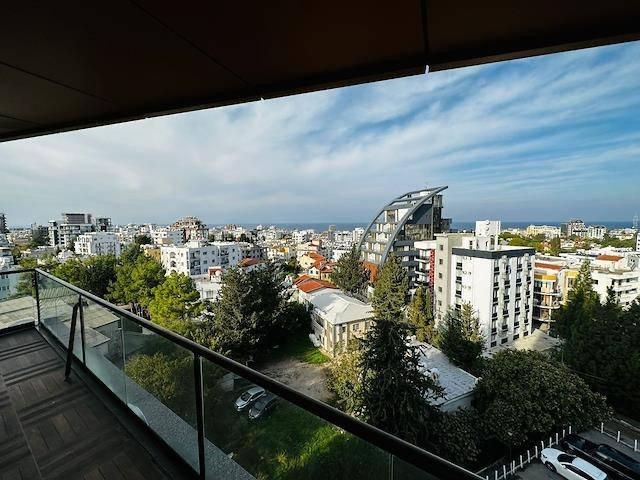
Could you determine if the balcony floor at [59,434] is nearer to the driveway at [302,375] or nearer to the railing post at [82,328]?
the railing post at [82,328]

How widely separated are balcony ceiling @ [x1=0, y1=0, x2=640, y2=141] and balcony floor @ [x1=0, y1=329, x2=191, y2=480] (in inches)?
74.3

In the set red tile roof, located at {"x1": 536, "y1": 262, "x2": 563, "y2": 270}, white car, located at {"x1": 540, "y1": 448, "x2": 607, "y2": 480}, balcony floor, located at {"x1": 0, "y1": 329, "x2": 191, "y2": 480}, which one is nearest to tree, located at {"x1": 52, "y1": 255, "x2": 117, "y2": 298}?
balcony floor, located at {"x1": 0, "y1": 329, "x2": 191, "y2": 480}

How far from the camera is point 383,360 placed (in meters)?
8.80

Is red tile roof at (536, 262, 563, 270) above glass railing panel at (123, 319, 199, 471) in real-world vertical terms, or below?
below

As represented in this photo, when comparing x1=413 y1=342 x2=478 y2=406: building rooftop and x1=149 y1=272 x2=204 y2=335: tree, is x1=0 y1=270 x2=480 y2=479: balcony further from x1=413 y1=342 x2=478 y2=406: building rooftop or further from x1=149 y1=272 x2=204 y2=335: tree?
x1=149 y1=272 x2=204 y2=335: tree

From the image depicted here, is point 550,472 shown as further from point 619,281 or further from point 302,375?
point 619,281

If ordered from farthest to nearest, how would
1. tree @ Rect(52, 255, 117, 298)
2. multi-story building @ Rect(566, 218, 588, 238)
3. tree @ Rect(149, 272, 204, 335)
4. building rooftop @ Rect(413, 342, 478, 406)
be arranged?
1. multi-story building @ Rect(566, 218, 588, 238)
2. tree @ Rect(52, 255, 117, 298)
3. tree @ Rect(149, 272, 204, 335)
4. building rooftop @ Rect(413, 342, 478, 406)

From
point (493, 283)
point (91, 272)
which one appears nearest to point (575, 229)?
point (493, 283)

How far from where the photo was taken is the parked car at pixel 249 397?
1.07m

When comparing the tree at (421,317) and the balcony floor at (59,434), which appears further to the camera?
the tree at (421,317)

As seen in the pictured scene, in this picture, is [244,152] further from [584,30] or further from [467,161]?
[467,161]

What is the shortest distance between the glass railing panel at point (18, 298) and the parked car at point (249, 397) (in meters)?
3.74

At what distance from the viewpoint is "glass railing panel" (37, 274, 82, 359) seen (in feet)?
8.50

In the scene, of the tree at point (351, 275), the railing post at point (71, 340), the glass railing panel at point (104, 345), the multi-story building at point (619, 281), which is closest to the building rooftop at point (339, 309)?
the tree at point (351, 275)
